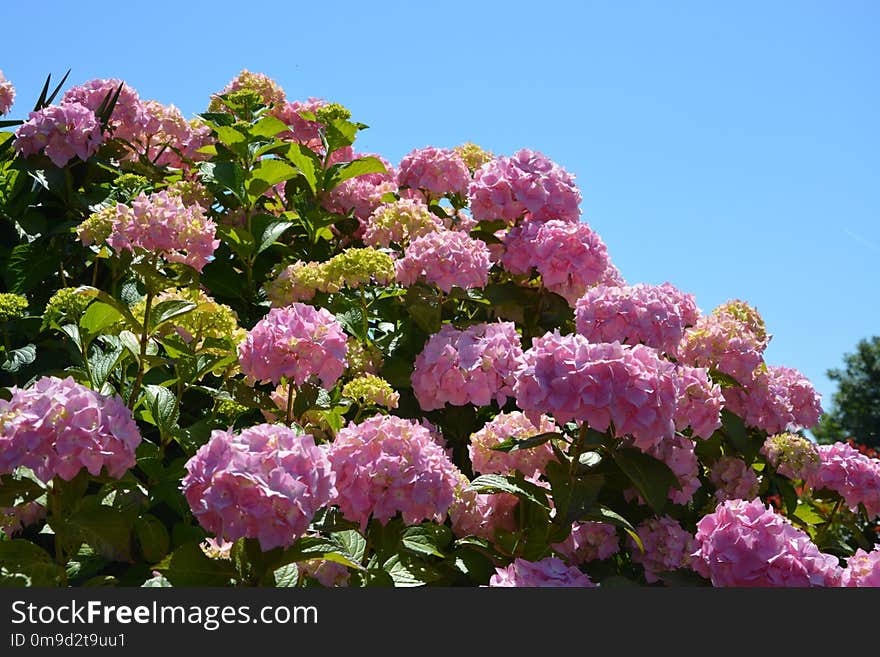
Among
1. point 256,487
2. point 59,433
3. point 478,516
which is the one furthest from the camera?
point 478,516

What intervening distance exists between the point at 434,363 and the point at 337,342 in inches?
26.3

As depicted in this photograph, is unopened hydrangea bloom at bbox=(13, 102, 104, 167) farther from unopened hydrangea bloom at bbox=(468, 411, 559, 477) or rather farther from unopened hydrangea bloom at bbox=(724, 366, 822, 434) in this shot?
unopened hydrangea bloom at bbox=(724, 366, 822, 434)

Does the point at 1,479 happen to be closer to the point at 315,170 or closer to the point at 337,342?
the point at 337,342

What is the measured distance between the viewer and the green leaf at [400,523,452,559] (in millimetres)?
2891

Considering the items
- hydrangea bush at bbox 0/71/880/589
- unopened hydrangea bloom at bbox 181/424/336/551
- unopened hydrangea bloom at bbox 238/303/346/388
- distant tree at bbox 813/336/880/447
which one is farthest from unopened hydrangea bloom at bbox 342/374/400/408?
distant tree at bbox 813/336/880/447

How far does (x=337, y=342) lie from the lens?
3.08m

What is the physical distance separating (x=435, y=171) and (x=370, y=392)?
6.93ft

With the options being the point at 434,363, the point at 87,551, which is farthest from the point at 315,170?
the point at 87,551

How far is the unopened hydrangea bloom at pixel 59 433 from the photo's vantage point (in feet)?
8.02

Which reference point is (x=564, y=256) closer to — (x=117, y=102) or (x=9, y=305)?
(x=9, y=305)

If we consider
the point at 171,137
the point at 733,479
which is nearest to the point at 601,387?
the point at 733,479

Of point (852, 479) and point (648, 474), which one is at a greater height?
point (852, 479)

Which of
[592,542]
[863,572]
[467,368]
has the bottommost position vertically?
[863,572]

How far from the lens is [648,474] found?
2998 millimetres
